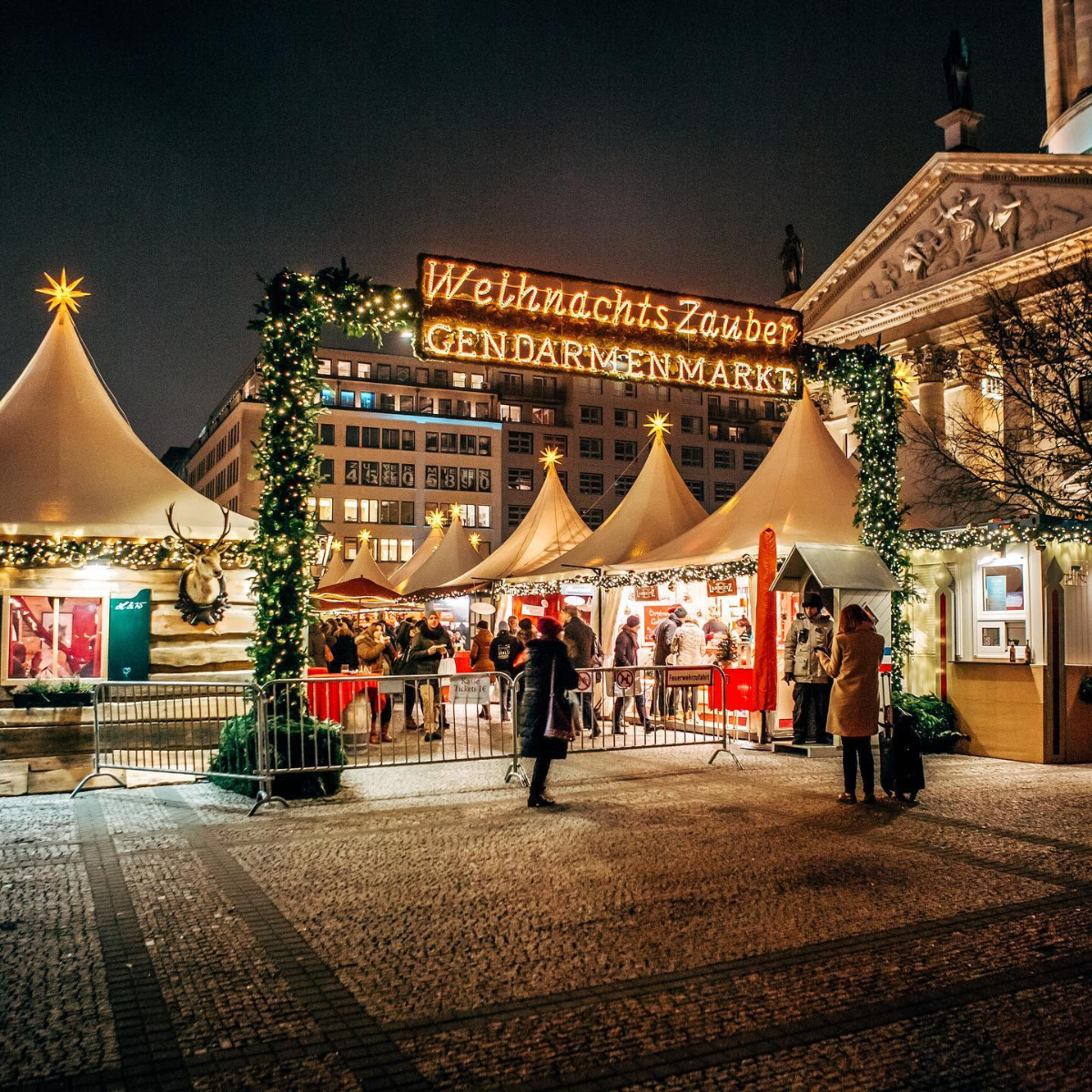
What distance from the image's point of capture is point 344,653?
1803 cm

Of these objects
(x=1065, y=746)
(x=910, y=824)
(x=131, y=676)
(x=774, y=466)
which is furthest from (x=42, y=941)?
(x=774, y=466)

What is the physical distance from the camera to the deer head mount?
14.3 metres

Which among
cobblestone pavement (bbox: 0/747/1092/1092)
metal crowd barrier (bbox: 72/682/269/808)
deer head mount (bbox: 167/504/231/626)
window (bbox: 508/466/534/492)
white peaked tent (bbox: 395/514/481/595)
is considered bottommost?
cobblestone pavement (bbox: 0/747/1092/1092)

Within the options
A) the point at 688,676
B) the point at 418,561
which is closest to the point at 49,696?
the point at 688,676

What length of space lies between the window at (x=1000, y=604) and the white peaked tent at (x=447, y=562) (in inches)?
768

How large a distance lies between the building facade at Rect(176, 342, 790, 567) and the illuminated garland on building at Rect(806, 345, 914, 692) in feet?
194

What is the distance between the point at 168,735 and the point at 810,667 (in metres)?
8.00

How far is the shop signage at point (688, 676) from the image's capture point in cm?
1293

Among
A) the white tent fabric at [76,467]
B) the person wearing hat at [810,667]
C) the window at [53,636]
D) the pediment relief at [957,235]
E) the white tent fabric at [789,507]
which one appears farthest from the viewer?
the pediment relief at [957,235]

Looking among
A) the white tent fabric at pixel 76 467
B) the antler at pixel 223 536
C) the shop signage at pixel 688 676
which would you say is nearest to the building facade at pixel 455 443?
the white tent fabric at pixel 76 467

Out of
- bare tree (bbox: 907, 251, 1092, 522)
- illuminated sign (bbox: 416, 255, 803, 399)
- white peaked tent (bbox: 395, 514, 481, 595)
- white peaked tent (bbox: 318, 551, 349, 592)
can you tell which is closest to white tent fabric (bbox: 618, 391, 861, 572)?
bare tree (bbox: 907, 251, 1092, 522)

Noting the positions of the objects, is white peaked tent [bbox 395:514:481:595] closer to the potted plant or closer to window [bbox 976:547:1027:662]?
the potted plant

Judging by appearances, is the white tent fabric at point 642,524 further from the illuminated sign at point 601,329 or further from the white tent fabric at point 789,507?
the illuminated sign at point 601,329

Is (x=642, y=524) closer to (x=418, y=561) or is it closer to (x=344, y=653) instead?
(x=344, y=653)
